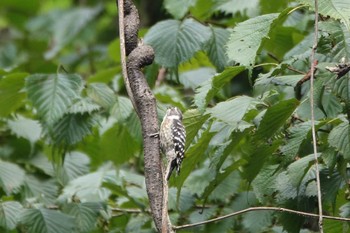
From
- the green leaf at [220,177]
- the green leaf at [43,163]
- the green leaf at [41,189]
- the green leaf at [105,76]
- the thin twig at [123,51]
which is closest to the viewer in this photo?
the thin twig at [123,51]

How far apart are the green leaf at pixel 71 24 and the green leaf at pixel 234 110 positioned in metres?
4.28

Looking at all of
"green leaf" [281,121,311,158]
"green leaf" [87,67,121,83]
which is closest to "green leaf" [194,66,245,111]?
"green leaf" [281,121,311,158]

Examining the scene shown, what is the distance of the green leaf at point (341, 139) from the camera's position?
7.39 ft

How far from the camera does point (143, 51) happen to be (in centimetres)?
219

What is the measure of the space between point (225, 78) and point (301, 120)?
37 centimetres

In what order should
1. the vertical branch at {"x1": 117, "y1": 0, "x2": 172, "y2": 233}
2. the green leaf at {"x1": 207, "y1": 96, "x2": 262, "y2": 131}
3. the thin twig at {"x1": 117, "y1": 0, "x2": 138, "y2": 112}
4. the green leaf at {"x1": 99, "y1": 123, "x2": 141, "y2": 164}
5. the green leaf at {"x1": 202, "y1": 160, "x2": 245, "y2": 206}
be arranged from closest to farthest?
the vertical branch at {"x1": 117, "y1": 0, "x2": 172, "y2": 233} < the thin twig at {"x1": 117, "y1": 0, "x2": 138, "y2": 112} < the green leaf at {"x1": 207, "y1": 96, "x2": 262, "y2": 131} < the green leaf at {"x1": 202, "y1": 160, "x2": 245, "y2": 206} < the green leaf at {"x1": 99, "y1": 123, "x2": 141, "y2": 164}

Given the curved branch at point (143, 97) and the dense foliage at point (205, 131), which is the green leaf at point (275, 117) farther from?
the curved branch at point (143, 97)

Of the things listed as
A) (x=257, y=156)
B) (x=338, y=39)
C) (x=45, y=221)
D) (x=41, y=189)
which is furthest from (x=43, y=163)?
(x=338, y=39)

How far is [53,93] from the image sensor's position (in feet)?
9.55

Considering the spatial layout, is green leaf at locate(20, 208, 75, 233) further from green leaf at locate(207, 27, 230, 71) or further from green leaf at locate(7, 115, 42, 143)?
green leaf at locate(207, 27, 230, 71)

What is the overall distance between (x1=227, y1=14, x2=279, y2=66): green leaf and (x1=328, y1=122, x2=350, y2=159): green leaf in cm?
30

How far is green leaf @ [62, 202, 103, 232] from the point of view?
120 inches

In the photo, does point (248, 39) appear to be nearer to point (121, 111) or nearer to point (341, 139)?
point (341, 139)

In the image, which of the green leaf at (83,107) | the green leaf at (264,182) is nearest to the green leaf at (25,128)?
the green leaf at (83,107)
